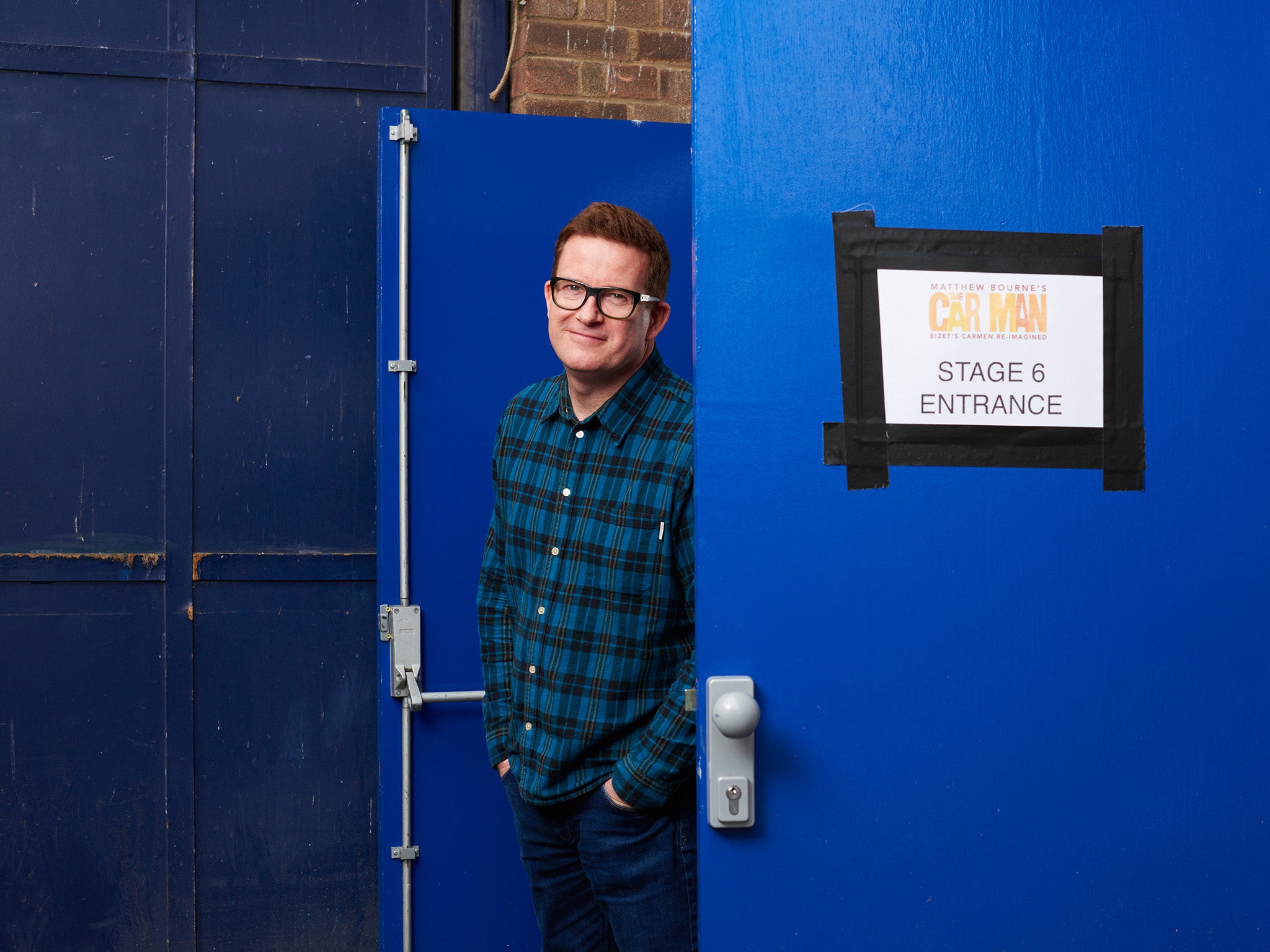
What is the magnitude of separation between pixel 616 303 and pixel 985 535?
0.76 m

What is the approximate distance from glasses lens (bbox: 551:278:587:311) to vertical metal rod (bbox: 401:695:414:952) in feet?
3.76

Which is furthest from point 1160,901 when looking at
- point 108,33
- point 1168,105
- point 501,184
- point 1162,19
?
point 108,33

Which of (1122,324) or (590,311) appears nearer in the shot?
(1122,324)

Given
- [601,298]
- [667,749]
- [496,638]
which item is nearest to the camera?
[667,749]

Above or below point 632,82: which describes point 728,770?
below

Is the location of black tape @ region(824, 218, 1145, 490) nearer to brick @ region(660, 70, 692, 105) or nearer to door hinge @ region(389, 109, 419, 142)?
door hinge @ region(389, 109, 419, 142)

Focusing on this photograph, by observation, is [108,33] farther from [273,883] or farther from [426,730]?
[273,883]

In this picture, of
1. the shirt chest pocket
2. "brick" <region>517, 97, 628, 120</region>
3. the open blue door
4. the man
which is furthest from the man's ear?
"brick" <region>517, 97, 628, 120</region>

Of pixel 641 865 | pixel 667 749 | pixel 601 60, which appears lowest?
pixel 641 865

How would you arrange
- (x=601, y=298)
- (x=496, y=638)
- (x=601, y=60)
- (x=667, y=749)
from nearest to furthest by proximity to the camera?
(x=667, y=749), (x=601, y=298), (x=496, y=638), (x=601, y=60)

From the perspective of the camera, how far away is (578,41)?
2.89 metres

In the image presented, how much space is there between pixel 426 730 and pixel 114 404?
1.18 m

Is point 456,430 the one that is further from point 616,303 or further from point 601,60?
point 601,60

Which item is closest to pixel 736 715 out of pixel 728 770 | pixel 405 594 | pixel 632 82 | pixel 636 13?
pixel 728 770
